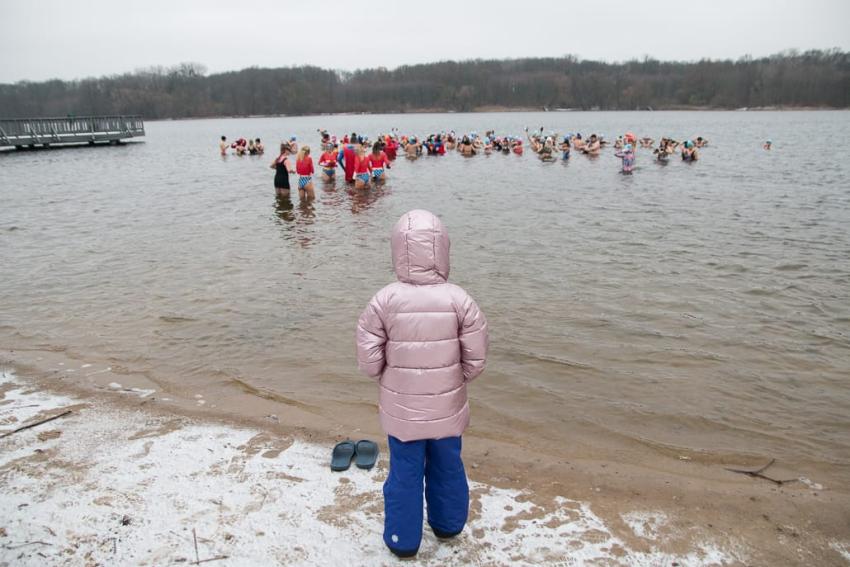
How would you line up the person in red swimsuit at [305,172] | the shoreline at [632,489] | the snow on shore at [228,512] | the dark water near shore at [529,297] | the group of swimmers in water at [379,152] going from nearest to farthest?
the snow on shore at [228,512]
the shoreline at [632,489]
the dark water near shore at [529,297]
the person in red swimsuit at [305,172]
the group of swimmers in water at [379,152]

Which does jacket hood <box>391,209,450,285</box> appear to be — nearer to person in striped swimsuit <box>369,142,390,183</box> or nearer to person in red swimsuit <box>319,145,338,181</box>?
person in striped swimsuit <box>369,142,390,183</box>

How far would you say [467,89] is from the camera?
150 metres

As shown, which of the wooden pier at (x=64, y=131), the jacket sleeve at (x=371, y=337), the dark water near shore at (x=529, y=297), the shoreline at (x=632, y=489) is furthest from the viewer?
the wooden pier at (x=64, y=131)

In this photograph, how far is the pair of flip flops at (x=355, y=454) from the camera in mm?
3736

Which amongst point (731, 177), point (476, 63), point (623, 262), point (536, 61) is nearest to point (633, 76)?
point (536, 61)

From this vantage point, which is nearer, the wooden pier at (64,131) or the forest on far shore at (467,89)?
the wooden pier at (64,131)

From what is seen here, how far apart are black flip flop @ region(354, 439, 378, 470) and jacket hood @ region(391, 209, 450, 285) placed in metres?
1.62

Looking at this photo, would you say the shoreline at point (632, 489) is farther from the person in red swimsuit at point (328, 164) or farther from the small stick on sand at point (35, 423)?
the person in red swimsuit at point (328, 164)

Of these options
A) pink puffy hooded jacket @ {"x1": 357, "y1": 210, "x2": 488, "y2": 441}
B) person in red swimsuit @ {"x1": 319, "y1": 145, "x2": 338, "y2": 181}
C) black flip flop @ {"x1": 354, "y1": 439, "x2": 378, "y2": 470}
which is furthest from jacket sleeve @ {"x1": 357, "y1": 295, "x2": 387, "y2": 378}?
person in red swimsuit @ {"x1": 319, "y1": 145, "x2": 338, "y2": 181}

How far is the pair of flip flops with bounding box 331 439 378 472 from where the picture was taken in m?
3.74

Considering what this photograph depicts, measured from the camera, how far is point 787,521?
338 cm

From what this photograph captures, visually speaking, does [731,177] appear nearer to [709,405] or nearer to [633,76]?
[709,405]

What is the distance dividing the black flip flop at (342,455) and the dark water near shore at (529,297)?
106 centimetres

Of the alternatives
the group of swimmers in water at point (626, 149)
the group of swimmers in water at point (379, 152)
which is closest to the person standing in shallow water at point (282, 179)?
the group of swimmers in water at point (379, 152)
